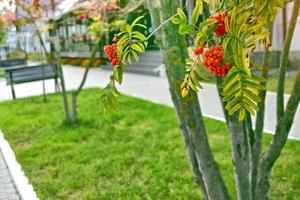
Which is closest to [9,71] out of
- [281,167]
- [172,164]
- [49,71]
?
[49,71]

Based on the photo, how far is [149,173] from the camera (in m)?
5.44

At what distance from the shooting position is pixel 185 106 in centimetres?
308

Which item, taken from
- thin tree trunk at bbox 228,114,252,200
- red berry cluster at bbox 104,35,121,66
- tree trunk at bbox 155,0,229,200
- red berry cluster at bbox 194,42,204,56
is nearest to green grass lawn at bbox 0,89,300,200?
tree trunk at bbox 155,0,229,200

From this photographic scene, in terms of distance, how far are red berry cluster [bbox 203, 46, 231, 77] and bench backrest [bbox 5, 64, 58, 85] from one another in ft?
41.9

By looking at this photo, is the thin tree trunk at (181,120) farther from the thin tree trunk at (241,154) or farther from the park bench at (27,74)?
the park bench at (27,74)

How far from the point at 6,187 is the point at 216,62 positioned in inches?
187

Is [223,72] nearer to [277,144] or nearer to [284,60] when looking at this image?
[284,60]

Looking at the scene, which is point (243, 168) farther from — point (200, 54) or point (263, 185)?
point (200, 54)

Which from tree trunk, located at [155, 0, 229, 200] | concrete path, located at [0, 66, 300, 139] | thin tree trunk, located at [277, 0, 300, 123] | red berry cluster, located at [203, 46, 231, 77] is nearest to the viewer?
red berry cluster, located at [203, 46, 231, 77]

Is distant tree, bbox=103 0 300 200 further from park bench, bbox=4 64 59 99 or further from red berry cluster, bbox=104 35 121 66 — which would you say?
park bench, bbox=4 64 59 99

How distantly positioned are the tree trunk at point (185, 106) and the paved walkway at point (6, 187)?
2.69 metres

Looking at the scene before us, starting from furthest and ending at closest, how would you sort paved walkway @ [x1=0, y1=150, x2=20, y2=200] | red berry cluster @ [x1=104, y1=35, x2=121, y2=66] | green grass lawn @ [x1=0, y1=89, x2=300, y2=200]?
paved walkway @ [x1=0, y1=150, x2=20, y2=200]
green grass lawn @ [x1=0, y1=89, x2=300, y2=200]
red berry cluster @ [x1=104, y1=35, x2=121, y2=66]

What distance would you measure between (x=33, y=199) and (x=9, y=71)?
31.3ft

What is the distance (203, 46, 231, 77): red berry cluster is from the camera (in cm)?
122
